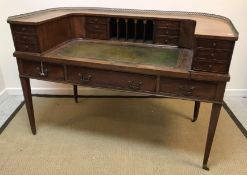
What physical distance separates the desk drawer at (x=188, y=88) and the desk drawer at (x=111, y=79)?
0.07 meters

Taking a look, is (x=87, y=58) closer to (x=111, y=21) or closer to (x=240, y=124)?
(x=111, y=21)

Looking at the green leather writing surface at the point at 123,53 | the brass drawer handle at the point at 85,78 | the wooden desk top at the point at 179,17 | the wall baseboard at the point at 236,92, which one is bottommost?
the wall baseboard at the point at 236,92

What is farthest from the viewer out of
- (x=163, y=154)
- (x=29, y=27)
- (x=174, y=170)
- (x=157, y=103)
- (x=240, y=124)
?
(x=157, y=103)

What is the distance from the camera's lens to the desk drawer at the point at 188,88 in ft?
4.26

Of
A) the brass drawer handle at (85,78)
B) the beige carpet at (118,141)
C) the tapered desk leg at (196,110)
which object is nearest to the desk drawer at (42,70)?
the brass drawer handle at (85,78)

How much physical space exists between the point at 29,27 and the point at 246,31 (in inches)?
69.7

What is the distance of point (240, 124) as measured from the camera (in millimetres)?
2025

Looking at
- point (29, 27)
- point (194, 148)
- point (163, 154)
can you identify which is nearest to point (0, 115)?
point (29, 27)

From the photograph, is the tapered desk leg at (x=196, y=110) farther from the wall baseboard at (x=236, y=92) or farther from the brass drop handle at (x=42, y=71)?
the brass drop handle at (x=42, y=71)

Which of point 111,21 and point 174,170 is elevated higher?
point 111,21

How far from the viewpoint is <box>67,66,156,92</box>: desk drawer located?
54.5 inches

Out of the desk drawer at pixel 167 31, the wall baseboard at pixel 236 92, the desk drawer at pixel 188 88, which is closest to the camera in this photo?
the desk drawer at pixel 188 88

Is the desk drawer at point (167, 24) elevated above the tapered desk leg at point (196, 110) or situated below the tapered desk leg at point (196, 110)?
above

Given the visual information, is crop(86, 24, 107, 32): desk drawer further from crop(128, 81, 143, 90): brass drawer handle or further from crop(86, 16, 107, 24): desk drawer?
crop(128, 81, 143, 90): brass drawer handle
